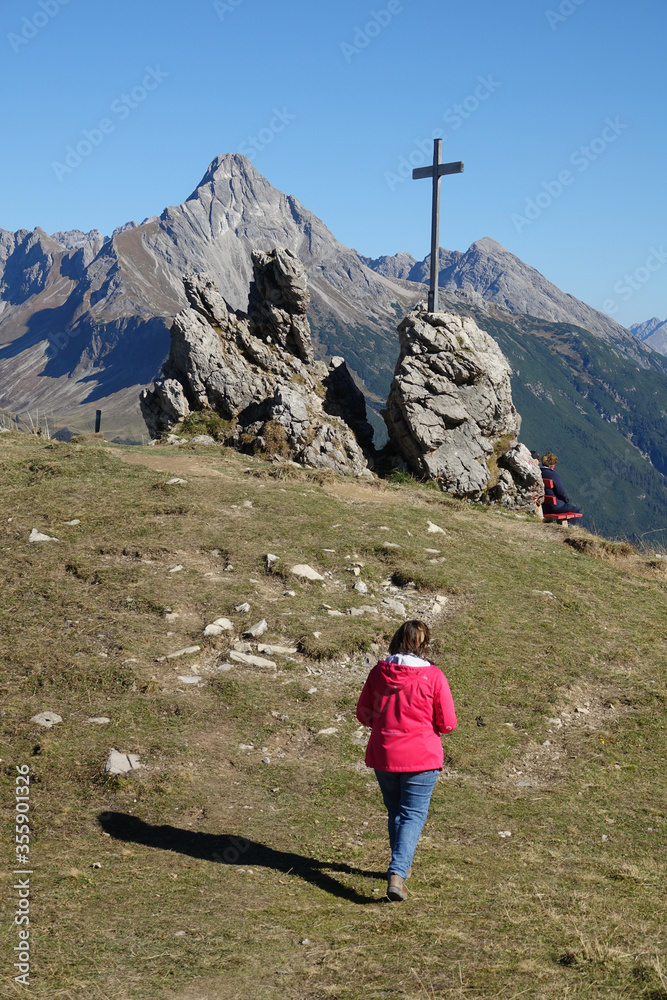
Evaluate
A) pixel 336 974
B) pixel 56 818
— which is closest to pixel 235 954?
pixel 336 974

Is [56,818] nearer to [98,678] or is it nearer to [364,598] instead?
[98,678]

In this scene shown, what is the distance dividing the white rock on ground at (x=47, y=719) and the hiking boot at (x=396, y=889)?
537 centimetres

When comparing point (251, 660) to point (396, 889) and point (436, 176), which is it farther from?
point (436, 176)

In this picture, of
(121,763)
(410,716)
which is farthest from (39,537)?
(410,716)

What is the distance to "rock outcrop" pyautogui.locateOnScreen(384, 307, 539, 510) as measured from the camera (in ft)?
98.7

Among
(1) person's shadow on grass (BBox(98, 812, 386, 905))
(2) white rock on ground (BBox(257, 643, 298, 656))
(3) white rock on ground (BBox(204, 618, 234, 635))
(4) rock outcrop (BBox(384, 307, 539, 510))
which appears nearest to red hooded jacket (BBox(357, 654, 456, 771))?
(1) person's shadow on grass (BBox(98, 812, 386, 905))

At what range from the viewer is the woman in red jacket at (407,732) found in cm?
748

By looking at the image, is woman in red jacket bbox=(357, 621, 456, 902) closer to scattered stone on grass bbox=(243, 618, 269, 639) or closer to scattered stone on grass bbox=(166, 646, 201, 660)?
scattered stone on grass bbox=(166, 646, 201, 660)

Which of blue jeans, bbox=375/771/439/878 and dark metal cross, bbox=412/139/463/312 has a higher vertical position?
dark metal cross, bbox=412/139/463/312

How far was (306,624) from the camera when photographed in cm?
1373

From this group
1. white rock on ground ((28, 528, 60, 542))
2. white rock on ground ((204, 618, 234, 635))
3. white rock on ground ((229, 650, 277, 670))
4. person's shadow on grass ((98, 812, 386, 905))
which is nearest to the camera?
person's shadow on grass ((98, 812, 386, 905))

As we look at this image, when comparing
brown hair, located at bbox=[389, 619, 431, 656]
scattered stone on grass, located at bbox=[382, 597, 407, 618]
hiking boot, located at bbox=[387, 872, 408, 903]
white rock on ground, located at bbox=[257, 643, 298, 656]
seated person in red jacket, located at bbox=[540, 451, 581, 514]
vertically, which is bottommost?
hiking boot, located at bbox=[387, 872, 408, 903]

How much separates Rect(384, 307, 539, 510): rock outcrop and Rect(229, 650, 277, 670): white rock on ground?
1801cm

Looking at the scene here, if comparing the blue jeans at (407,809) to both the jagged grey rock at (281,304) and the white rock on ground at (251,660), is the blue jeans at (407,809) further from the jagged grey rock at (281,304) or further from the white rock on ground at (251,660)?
the jagged grey rock at (281,304)
